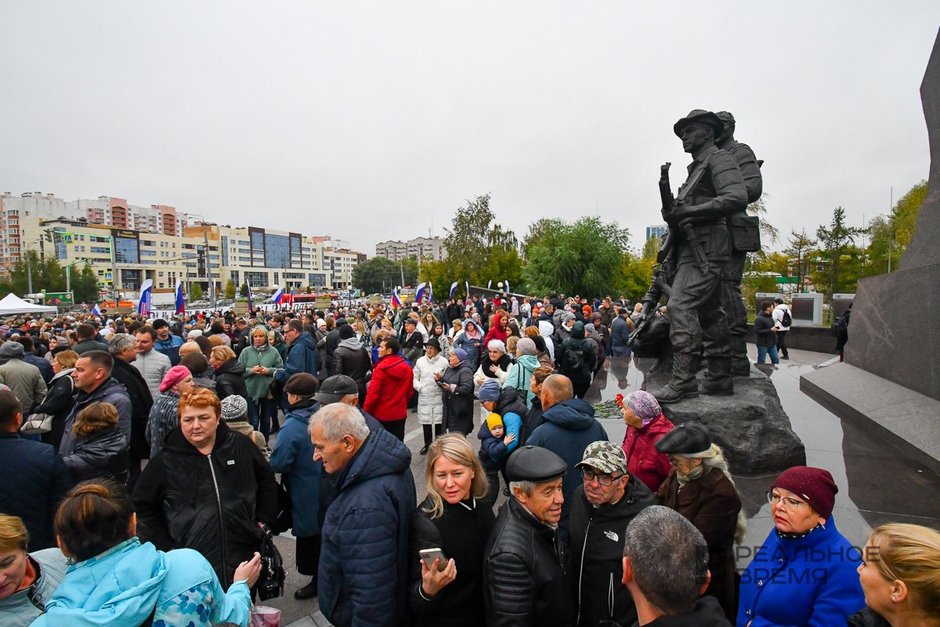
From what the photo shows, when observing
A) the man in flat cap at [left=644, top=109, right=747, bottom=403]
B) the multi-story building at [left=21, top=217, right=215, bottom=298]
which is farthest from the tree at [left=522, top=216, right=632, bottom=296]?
the multi-story building at [left=21, top=217, right=215, bottom=298]

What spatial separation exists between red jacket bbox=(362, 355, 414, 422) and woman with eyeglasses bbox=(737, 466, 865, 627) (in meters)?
4.50

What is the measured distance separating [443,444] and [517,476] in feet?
1.38

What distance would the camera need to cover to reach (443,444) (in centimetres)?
246

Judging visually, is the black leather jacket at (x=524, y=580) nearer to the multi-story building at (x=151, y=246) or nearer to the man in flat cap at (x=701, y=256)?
the man in flat cap at (x=701, y=256)

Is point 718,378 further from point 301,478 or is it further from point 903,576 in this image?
point 301,478

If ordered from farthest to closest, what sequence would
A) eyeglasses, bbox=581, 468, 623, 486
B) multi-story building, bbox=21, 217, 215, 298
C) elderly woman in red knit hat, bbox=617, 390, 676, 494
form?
multi-story building, bbox=21, 217, 215, 298 < elderly woman in red knit hat, bbox=617, 390, 676, 494 < eyeglasses, bbox=581, 468, 623, 486

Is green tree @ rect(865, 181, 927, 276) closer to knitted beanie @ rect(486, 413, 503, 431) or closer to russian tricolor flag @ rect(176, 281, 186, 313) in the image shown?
knitted beanie @ rect(486, 413, 503, 431)

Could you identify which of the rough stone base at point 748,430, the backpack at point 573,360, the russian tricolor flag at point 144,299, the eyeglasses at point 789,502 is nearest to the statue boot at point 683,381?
the rough stone base at point 748,430

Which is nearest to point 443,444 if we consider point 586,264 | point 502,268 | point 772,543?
point 772,543

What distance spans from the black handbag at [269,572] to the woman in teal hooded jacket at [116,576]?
1017 millimetres

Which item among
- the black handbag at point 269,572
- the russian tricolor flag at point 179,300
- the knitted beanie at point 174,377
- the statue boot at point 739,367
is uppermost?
the russian tricolor flag at point 179,300

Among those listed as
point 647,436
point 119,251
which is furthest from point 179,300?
point 119,251

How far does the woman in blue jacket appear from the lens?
148 inches

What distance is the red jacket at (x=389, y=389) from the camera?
20.1ft
